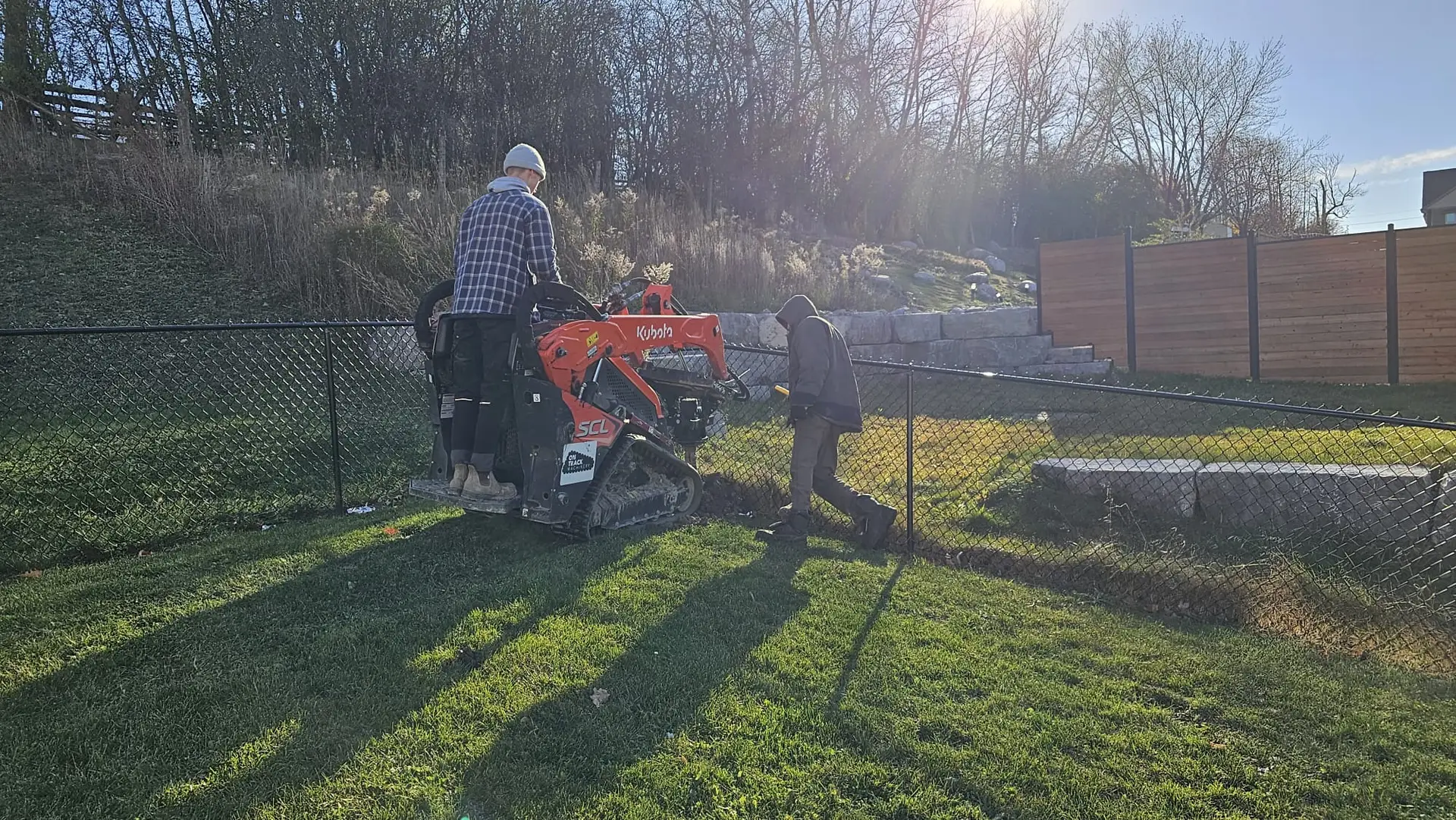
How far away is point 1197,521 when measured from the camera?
529 centimetres

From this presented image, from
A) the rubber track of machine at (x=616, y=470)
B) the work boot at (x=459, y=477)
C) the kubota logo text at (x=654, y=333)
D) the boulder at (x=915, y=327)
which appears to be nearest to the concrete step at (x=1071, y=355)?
the boulder at (x=915, y=327)

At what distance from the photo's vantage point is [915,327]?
489 inches

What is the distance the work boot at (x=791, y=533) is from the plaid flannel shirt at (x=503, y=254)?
204 cm

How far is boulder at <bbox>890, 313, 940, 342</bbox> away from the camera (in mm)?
12297

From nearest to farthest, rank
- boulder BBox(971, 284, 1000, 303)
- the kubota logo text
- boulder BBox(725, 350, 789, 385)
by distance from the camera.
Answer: the kubota logo text < boulder BBox(725, 350, 789, 385) < boulder BBox(971, 284, 1000, 303)

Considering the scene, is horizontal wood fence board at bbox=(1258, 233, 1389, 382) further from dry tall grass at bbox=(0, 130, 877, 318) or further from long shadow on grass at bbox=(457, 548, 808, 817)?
long shadow on grass at bbox=(457, 548, 808, 817)

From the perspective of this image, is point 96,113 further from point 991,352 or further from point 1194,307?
point 1194,307

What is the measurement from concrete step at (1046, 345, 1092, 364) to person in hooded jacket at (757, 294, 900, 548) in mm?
8916

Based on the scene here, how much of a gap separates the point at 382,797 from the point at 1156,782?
8.00 ft

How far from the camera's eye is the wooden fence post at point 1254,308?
11.8 meters

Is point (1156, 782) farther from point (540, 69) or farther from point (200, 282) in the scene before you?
point (540, 69)

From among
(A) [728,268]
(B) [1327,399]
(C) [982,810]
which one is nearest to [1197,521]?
(C) [982,810]

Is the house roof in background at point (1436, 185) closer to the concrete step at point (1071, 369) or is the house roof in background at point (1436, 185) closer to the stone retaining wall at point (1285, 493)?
the concrete step at point (1071, 369)

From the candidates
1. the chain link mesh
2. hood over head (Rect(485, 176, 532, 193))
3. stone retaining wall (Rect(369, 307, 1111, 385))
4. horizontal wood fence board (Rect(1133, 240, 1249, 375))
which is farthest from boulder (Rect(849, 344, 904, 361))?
hood over head (Rect(485, 176, 532, 193))
